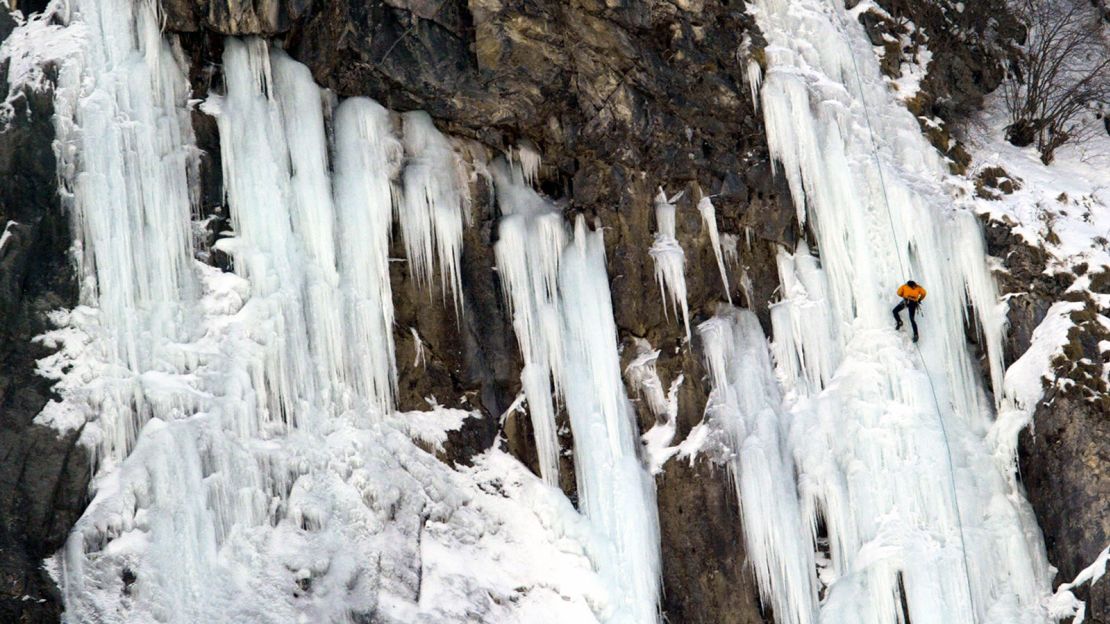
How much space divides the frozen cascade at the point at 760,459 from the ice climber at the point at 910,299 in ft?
5.70

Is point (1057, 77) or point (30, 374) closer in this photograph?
point (30, 374)

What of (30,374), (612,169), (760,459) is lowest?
(760,459)

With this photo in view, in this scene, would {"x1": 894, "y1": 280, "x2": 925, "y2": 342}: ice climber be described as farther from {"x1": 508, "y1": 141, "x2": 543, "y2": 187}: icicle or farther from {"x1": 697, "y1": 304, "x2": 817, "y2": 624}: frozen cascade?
{"x1": 508, "y1": 141, "x2": 543, "y2": 187}: icicle

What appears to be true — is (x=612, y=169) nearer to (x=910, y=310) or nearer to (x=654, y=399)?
(x=654, y=399)

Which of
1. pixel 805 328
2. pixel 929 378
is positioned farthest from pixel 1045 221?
pixel 805 328

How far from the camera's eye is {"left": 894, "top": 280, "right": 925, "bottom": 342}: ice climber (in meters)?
18.4

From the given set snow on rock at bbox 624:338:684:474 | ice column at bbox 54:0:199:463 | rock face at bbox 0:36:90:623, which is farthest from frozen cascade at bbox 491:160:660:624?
rock face at bbox 0:36:90:623

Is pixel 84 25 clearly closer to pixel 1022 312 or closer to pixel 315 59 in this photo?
pixel 315 59

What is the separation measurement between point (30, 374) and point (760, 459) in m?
8.69

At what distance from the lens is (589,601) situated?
17703 millimetres

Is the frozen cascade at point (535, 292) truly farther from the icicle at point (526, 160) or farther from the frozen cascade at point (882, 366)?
the frozen cascade at point (882, 366)

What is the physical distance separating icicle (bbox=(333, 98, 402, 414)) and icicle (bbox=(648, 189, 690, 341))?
3.45 meters

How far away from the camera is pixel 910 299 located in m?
18.5

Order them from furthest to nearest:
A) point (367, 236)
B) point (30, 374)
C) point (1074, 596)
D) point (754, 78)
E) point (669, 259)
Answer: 1. point (754, 78)
2. point (669, 259)
3. point (367, 236)
4. point (1074, 596)
5. point (30, 374)
